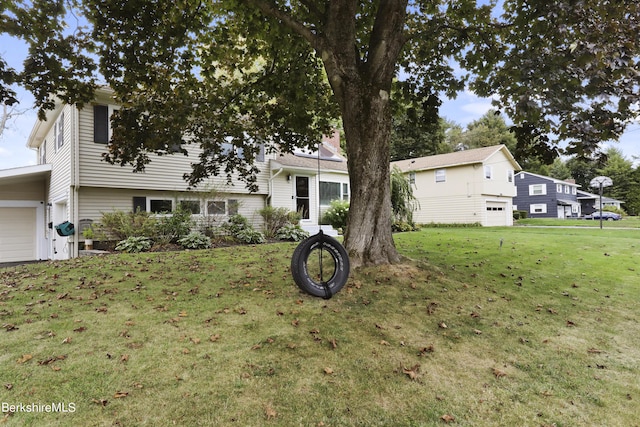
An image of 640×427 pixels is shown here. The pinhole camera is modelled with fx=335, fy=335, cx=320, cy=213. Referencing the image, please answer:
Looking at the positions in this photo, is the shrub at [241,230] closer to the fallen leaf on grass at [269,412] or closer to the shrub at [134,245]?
the shrub at [134,245]

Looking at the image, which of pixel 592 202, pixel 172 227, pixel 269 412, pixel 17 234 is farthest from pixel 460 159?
pixel 592 202

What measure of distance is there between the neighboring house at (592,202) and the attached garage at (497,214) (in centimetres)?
2815

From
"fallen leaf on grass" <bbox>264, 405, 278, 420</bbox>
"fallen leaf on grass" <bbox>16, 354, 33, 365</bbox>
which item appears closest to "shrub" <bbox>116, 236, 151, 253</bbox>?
"fallen leaf on grass" <bbox>16, 354, 33, 365</bbox>

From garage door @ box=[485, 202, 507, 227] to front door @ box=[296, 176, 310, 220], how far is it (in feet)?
47.0

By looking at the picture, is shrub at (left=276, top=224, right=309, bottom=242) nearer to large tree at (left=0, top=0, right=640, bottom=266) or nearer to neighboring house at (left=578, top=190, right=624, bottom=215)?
large tree at (left=0, top=0, right=640, bottom=266)

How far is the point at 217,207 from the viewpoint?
46.3 ft

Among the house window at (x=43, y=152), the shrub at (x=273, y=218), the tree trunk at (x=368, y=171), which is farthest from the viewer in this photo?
the house window at (x=43, y=152)

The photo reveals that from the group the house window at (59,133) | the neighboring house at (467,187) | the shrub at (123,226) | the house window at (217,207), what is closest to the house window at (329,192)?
the house window at (217,207)

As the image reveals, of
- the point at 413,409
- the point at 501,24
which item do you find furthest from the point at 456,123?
the point at 413,409

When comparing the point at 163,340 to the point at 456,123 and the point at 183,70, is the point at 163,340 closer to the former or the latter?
the point at 183,70

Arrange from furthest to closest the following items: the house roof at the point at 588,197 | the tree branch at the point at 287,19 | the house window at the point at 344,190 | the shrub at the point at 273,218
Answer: the house roof at the point at 588,197, the house window at the point at 344,190, the shrub at the point at 273,218, the tree branch at the point at 287,19

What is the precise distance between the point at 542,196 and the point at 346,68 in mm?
40078

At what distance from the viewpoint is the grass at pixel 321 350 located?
2514 mm

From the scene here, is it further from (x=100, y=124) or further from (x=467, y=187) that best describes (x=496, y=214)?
(x=100, y=124)
